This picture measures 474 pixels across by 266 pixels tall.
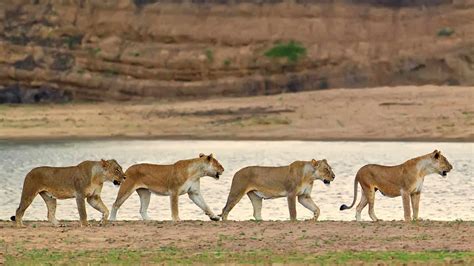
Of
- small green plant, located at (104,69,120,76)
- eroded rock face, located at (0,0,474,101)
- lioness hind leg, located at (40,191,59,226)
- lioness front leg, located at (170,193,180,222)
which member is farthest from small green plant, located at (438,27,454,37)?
lioness hind leg, located at (40,191,59,226)

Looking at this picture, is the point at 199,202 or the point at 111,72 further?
the point at 111,72

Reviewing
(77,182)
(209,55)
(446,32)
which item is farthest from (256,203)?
(209,55)

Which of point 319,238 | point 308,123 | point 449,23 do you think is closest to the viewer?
point 319,238

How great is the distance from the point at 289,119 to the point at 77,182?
25.8 metres

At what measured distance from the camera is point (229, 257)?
1647cm

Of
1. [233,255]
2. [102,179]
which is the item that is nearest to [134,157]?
[102,179]

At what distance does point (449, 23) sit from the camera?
55.7 metres

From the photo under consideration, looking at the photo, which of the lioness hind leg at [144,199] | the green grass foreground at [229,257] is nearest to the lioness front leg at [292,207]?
the lioness hind leg at [144,199]

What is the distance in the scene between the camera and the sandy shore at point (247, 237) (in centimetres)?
1720

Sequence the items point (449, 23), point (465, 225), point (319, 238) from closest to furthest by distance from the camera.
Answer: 1. point (319, 238)
2. point (465, 225)
3. point (449, 23)

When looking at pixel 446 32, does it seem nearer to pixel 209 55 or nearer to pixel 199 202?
pixel 209 55

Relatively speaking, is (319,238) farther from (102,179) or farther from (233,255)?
(102,179)

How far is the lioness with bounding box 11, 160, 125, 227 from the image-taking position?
19.7 metres

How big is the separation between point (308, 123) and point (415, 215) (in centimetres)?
2422
